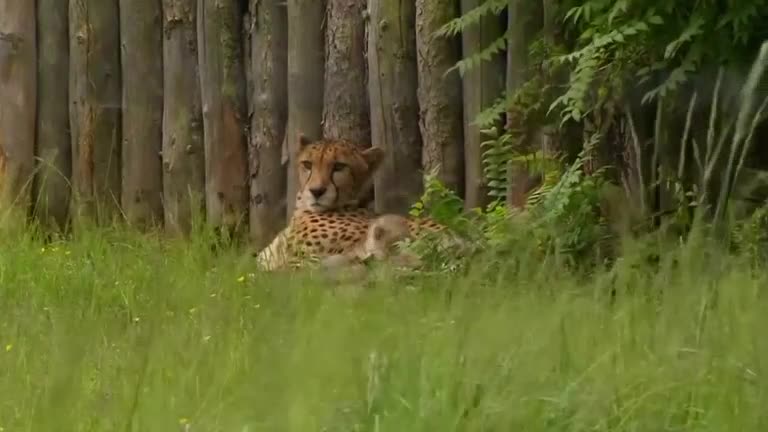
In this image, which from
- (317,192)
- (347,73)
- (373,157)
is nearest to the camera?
(373,157)

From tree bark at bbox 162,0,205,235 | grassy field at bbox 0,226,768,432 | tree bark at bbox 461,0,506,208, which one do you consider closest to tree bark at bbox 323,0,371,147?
tree bark at bbox 461,0,506,208

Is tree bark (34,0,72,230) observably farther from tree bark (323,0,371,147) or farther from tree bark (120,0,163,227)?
tree bark (323,0,371,147)

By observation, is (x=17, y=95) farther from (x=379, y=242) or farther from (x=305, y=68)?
(x=379, y=242)

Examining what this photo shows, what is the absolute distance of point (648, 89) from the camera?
5211mm

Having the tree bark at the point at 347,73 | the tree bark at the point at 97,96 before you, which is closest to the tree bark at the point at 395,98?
the tree bark at the point at 347,73

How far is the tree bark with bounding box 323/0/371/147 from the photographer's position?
6102 mm

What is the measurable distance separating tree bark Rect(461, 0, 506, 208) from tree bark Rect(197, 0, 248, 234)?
1.25 metres

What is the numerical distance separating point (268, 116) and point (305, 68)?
1.03ft

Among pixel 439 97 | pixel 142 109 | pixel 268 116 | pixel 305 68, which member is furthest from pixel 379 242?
pixel 142 109

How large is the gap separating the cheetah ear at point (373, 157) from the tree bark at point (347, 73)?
30 centimetres

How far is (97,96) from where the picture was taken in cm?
700

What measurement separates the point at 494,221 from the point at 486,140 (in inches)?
24.6

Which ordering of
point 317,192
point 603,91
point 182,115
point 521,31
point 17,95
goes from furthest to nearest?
1. point 17,95
2. point 182,115
3. point 317,192
4. point 521,31
5. point 603,91

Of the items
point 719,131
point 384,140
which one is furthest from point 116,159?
point 719,131
